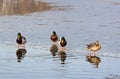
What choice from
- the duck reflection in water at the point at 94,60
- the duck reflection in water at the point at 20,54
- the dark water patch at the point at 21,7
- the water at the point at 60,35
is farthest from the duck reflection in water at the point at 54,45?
the dark water patch at the point at 21,7

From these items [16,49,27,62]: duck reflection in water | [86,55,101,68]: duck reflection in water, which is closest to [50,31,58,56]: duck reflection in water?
[16,49,27,62]: duck reflection in water

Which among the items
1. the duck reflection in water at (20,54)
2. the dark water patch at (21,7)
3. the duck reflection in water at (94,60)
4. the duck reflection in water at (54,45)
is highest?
the dark water patch at (21,7)

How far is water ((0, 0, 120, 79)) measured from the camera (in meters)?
14.7

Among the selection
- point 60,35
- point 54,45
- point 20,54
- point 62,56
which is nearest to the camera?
point 62,56

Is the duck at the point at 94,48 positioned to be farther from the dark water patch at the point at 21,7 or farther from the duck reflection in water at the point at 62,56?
the dark water patch at the point at 21,7

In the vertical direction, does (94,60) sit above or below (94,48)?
below

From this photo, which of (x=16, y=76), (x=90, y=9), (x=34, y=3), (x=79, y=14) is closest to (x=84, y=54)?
(x=16, y=76)

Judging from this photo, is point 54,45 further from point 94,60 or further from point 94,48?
point 94,60

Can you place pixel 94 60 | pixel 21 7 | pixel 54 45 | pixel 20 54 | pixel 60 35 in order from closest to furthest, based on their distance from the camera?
pixel 94 60 < pixel 20 54 < pixel 54 45 < pixel 60 35 < pixel 21 7

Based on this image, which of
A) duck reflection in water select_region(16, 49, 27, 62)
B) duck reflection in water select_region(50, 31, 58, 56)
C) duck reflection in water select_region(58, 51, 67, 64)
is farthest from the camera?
duck reflection in water select_region(50, 31, 58, 56)

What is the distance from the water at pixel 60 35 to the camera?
14.7 m

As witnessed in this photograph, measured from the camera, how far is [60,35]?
22.6 m

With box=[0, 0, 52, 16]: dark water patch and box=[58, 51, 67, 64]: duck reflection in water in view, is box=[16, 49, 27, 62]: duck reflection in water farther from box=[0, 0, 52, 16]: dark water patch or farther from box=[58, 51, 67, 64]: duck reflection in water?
box=[0, 0, 52, 16]: dark water patch

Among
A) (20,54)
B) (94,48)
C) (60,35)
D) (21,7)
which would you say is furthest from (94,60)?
(21,7)
